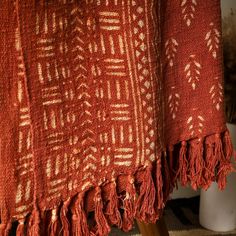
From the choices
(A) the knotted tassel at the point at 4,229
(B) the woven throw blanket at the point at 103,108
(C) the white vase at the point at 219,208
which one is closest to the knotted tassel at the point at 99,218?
(B) the woven throw blanket at the point at 103,108

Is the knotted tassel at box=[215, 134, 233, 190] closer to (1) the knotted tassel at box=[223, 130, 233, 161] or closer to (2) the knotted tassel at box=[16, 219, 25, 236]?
(1) the knotted tassel at box=[223, 130, 233, 161]

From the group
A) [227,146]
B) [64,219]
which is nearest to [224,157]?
[227,146]

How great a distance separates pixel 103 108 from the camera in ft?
1.60

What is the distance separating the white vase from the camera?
1014mm

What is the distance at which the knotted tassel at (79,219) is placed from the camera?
0.48 metres

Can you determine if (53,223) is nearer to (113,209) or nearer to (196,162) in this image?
(113,209)

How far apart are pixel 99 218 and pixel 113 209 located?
2 centimetres

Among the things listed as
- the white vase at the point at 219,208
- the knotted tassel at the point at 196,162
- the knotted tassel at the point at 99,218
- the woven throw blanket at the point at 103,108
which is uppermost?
the woven throw blanket at the point at 103,108

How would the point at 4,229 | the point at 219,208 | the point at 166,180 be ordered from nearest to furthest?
the point at 4,229
the point at 166,180
the point at 219,208

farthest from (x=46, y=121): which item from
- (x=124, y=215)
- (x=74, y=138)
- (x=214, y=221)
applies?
(x=214, y=221)

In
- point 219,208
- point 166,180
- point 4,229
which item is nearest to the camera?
point 4,229

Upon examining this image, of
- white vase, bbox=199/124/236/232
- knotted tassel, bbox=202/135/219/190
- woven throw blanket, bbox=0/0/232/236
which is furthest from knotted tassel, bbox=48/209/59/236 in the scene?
white vase, bbox=199/124/236/232

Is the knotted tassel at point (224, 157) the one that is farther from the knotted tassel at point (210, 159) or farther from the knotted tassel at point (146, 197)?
the knotted tassel at point (146, 197)

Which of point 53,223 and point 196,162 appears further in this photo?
point 196,162
